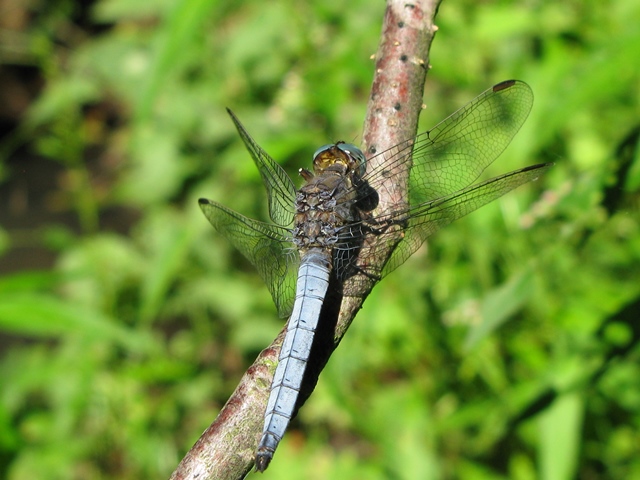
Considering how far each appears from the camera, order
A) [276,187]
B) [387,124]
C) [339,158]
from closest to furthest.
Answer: [387,124] < [339,158] < [276,187]

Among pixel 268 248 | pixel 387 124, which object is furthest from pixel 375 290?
pixel 387 124

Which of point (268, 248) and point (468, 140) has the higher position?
point (468, 140)

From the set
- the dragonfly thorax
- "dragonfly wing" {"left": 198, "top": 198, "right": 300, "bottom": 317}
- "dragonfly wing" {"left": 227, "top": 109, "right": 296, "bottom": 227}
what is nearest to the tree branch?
the dragonfly thorax

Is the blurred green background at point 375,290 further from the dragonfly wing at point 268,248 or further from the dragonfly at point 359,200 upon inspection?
the dragonfly wing at point 268,248

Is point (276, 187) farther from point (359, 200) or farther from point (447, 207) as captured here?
point (447, 207)

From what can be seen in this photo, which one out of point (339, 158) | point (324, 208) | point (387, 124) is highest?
point (339, 158)

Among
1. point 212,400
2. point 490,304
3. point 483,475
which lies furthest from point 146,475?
point 490,304
